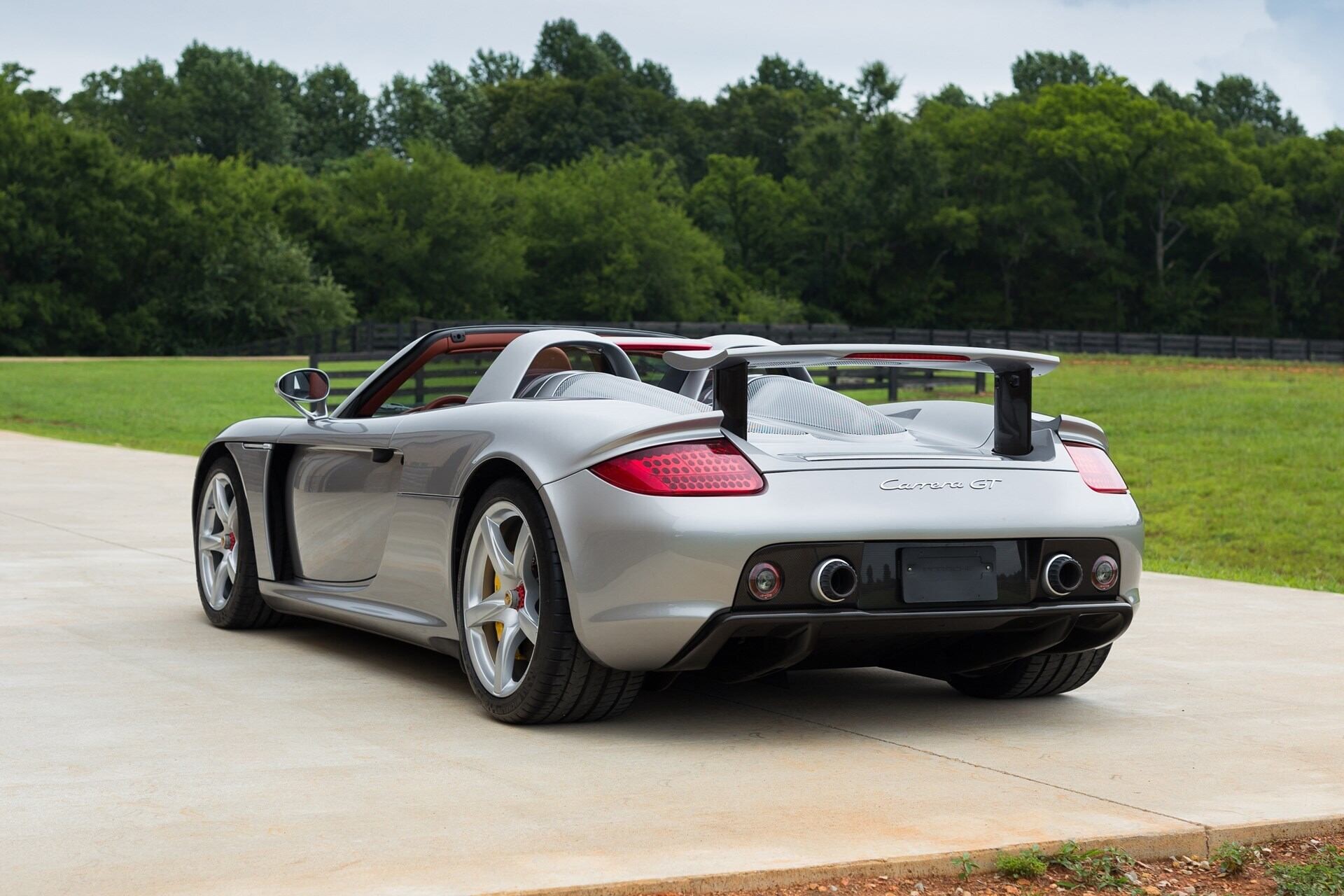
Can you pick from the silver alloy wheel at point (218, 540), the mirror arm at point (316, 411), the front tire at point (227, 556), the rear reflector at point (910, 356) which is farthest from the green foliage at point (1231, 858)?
the silver alloy wheel at point (218, 540)

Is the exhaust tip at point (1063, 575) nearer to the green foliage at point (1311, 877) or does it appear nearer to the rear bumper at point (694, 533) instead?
the rear bumper at point (694, 533)

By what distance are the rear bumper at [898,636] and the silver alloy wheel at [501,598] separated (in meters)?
0.50

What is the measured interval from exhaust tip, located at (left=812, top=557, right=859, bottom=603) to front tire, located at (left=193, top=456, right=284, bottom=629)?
9.85 ft

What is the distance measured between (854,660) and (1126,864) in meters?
1.62

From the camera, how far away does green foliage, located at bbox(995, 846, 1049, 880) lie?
3654mm

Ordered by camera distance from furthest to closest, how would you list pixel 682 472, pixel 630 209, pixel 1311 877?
pixel 630 209
pixel 682 472
pixel 1311 877

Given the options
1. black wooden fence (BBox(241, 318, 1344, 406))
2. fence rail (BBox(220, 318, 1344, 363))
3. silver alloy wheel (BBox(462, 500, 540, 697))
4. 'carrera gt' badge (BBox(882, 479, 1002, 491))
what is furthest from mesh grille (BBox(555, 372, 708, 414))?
fence rail (BBox(220, 318, 1344, 363))

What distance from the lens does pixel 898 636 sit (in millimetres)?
5004

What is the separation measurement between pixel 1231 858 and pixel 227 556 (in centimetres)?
461

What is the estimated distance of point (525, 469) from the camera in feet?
16.6

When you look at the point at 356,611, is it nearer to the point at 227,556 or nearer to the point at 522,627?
the point at 522,627

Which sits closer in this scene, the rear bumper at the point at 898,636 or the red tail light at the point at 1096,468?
the rear bumper at the point at 898,636

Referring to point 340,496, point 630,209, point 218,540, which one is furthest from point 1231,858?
point 630,209

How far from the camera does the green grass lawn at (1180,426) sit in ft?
47.9
